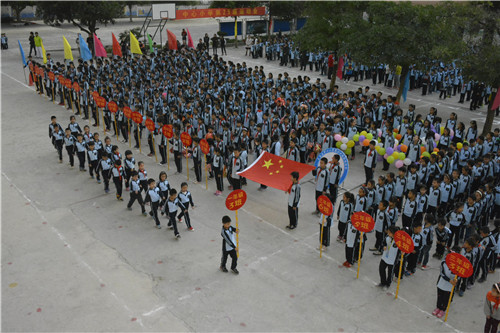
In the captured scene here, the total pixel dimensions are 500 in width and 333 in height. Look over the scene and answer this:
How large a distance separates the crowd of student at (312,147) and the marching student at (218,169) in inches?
1.3

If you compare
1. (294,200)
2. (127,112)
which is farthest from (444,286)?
(127,112)

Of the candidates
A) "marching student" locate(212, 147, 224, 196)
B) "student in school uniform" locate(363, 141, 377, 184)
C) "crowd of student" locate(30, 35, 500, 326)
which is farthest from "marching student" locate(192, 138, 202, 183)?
"student in school uniform" locate(363, 141, 377, 184)

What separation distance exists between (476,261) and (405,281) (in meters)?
1.39

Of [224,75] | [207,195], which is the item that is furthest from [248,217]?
[224,75]

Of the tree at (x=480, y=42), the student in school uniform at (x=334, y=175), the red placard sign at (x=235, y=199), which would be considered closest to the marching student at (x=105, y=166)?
the red placard sign at (x=235, y=199)

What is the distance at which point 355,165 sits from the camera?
14.7 metres

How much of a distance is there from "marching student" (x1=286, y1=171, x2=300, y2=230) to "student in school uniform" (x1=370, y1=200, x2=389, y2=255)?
75.6 inches

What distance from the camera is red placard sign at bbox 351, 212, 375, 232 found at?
8.54 meters

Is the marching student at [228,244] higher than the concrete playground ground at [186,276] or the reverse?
higher

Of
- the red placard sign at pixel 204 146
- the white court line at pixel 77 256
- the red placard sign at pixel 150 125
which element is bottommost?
the white court line at pixel 77 256

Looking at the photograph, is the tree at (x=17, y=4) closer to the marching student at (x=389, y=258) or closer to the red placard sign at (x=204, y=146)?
the red placard sign at (x=204, y=146)

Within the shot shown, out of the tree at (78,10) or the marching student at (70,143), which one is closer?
the marching student at (70,143)

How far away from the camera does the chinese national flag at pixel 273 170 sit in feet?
38.4

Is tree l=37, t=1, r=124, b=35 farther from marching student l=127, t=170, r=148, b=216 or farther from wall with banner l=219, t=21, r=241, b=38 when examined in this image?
marching student l=127, t=170, r=148, b=216
